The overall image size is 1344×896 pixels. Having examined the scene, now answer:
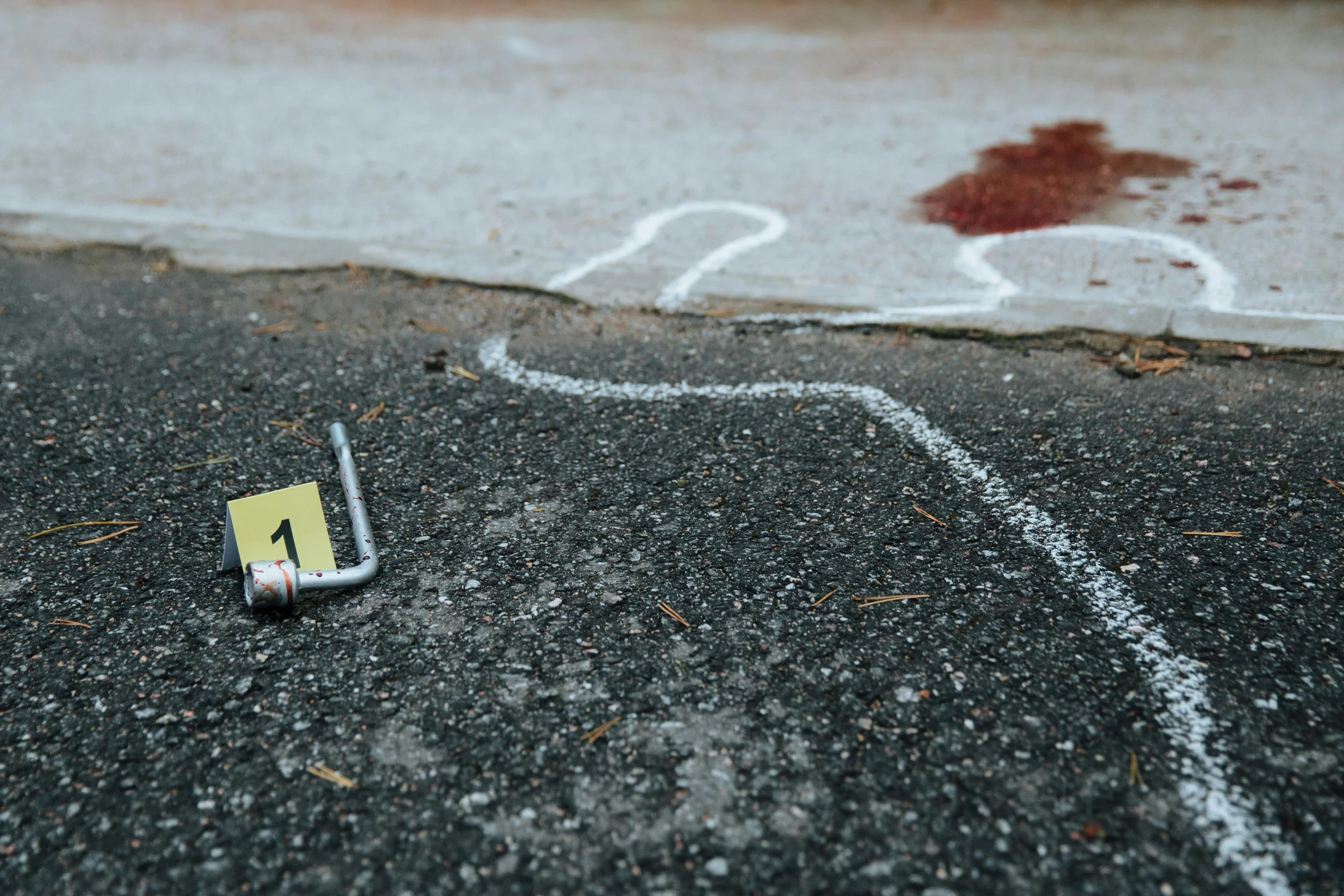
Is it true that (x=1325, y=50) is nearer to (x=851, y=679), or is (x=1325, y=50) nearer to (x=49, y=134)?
(x=851, y=679)

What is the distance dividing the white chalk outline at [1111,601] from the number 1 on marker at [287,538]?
39.2 inches

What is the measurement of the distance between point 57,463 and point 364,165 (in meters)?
2.79

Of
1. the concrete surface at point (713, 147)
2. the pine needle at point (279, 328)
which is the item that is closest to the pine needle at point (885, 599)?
the concrete surface at point (713, 147)

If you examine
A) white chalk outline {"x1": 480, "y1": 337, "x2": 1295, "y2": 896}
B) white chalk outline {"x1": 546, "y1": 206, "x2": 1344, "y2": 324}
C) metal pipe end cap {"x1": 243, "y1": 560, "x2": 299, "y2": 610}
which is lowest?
white chalk outline {"x1": 480, "y1": 337, "x2": 1295, "y2": 896}

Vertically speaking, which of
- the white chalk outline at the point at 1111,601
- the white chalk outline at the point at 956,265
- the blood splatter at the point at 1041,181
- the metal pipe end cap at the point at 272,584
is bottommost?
the white chalk outline at the point at 1111,601

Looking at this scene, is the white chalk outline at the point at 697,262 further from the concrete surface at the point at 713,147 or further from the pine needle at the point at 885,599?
the pine needle at the point at 885,599

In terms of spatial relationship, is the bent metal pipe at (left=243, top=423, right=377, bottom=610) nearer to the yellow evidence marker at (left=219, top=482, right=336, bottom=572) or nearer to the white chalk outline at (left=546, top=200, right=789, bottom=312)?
the yellow evidence marker at (left=219, top=482, right=336, bottom=572)

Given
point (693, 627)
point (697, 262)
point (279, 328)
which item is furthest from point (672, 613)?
point (279, 328)

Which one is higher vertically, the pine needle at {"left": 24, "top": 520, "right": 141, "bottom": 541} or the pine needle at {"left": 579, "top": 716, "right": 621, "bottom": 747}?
the pine needle at {"left": 24, "top": 520, "right": 141, "bottom": 541}

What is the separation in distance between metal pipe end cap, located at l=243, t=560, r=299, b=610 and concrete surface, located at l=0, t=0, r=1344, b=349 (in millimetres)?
1784

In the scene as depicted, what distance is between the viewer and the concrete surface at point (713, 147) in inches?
140

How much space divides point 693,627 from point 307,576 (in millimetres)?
904

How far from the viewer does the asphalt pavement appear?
63.0 inches

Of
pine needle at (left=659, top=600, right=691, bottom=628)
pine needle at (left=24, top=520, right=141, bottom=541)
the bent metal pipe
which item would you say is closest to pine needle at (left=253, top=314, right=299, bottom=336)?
pine needle at (left=24, top=520, right=141, bottom=541)
